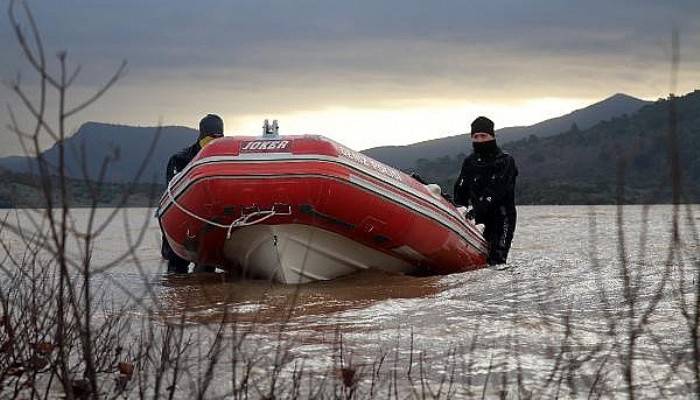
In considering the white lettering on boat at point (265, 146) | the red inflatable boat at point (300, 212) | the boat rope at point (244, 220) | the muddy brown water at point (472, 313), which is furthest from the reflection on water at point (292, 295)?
the white lettering on boat at point (265, 146)

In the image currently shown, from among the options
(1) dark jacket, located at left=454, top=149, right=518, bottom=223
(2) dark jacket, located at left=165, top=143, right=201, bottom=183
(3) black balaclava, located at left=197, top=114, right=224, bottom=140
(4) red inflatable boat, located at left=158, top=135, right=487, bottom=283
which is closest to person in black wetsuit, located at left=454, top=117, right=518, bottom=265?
(1) dark jacket, located at left=454, top=149, right=518, bottom=223

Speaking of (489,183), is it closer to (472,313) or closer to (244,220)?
(244,220)

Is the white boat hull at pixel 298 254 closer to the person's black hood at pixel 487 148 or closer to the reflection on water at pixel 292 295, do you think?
the reflection on water at pixel 292 295

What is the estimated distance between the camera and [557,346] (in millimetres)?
4234

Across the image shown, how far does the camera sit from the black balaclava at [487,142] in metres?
9.02

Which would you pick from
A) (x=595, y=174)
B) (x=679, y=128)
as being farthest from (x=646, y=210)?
(x=595, y=174)

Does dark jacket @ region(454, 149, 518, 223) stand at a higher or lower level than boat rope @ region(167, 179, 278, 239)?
higher

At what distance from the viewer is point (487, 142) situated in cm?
901

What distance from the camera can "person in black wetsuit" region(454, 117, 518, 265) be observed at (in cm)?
901

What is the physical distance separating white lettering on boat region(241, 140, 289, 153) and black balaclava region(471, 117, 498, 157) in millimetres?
2469

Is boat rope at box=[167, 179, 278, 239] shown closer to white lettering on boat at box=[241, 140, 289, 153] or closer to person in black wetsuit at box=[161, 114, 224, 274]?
white lettering on boat at box=[241, 140, 289, 153]

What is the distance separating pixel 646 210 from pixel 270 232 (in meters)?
5.10

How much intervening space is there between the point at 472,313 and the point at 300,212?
1.98 metres

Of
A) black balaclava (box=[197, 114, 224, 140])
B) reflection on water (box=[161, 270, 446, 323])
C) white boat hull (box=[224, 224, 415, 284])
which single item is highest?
black balaclava (box=[197, 114, 224, 140])
